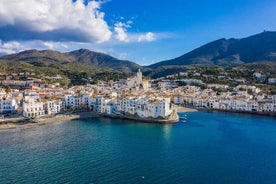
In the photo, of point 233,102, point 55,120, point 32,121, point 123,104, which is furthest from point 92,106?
point 233,102

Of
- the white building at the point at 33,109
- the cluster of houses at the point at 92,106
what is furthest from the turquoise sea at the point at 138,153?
the white building at the point at 33,109

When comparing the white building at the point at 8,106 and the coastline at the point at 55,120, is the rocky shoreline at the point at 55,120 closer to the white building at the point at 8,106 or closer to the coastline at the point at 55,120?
the coastline at the point at 55,120

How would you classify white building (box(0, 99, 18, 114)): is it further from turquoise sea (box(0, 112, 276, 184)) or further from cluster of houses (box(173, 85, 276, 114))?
cluster of houses (box(173, 85, 276, 114))

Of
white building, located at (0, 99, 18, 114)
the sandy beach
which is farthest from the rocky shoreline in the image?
white building, located at (0, 99, 18, 114)

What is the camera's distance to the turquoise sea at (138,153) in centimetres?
1994

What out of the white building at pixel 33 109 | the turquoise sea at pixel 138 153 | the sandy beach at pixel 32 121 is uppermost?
the white building at pixel 33 109

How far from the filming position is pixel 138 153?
2566 cm

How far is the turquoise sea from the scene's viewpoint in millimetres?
19938

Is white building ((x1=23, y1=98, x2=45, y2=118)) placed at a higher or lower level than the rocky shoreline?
higher

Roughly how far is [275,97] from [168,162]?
145ft

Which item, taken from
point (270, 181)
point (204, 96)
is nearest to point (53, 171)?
point (270, 181)

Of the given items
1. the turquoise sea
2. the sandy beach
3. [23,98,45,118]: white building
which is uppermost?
[23,98,45,118]: white building

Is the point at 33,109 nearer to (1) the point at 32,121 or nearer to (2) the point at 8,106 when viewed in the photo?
(1) the point at 32,121

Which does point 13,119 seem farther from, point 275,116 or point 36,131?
point 275,116
